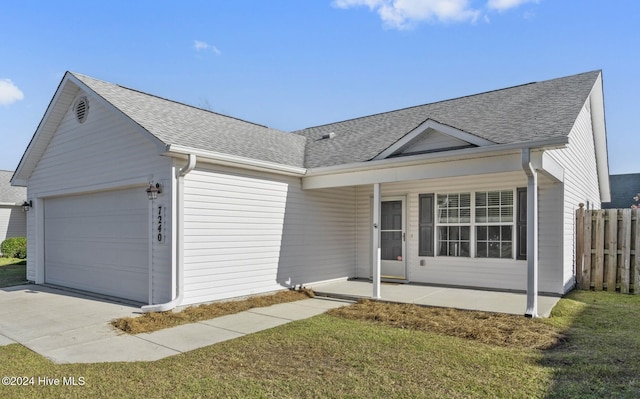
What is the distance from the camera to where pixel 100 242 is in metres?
9.05

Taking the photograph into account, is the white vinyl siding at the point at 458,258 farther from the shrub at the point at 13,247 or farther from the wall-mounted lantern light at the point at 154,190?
the shrub at the point at 13,247

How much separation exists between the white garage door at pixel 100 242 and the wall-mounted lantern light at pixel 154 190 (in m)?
0.64

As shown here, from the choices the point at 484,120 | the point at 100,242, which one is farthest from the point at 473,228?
the point at 100,242

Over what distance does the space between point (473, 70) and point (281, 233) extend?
854cm

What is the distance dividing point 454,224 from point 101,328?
7.70 meters

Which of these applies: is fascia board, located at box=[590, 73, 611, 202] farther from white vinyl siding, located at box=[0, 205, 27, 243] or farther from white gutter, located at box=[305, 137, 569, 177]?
white vinyl siding, located at box=[0, 205, 27, 243]

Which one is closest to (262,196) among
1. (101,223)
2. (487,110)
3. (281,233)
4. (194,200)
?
(281,233)

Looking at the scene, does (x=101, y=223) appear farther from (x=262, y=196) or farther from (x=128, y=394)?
(x=128, y=394)

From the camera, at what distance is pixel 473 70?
1283 cm

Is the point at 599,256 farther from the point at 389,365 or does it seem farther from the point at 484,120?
the point at 389,365

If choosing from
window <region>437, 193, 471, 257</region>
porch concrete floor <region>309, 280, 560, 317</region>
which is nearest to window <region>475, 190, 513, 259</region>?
window <region>437, 193, 471, 257</region>

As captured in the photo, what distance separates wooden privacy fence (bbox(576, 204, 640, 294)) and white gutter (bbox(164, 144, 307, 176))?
22.6 ft

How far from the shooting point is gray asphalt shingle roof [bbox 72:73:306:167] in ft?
25.3


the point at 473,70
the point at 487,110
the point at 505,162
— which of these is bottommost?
the point at 505,162
